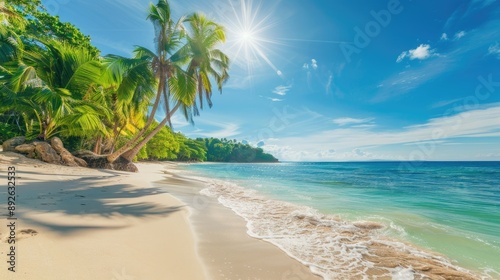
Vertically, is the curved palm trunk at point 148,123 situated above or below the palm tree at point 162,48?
below

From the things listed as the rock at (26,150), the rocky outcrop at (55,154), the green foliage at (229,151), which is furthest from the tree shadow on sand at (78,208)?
the green foliage at (229,151)

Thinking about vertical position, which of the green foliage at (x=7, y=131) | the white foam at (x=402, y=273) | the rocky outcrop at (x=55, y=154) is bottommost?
the white foam at (x=402, y=273)

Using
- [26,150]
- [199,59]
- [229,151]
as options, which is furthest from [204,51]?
[229,151]

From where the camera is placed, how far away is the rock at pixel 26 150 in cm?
1097

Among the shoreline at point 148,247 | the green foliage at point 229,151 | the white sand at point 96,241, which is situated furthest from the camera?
the green foliage at point 229,151

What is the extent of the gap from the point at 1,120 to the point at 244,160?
110m

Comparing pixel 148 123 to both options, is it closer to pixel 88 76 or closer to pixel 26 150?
pixel 88 76

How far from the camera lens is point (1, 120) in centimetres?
1662

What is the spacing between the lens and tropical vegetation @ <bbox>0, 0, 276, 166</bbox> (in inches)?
426

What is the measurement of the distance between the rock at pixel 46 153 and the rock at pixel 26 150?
0.16 m

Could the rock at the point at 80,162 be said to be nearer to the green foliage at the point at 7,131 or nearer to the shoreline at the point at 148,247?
the green foliage at the point at 7,131

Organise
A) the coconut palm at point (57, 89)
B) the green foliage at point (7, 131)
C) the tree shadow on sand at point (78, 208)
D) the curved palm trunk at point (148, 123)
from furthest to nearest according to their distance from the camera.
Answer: the green foliage at point (7, 131) → the curved palm trunk at point (148, 123) → the coconut palm at point (57, 89) → the tree shadow on sand at point (78, 208)

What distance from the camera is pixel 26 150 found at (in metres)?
11.0

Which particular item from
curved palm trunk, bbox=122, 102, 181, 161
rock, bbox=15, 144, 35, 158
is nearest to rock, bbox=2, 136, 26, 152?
rock, bbox=15, 144, 35, 158
